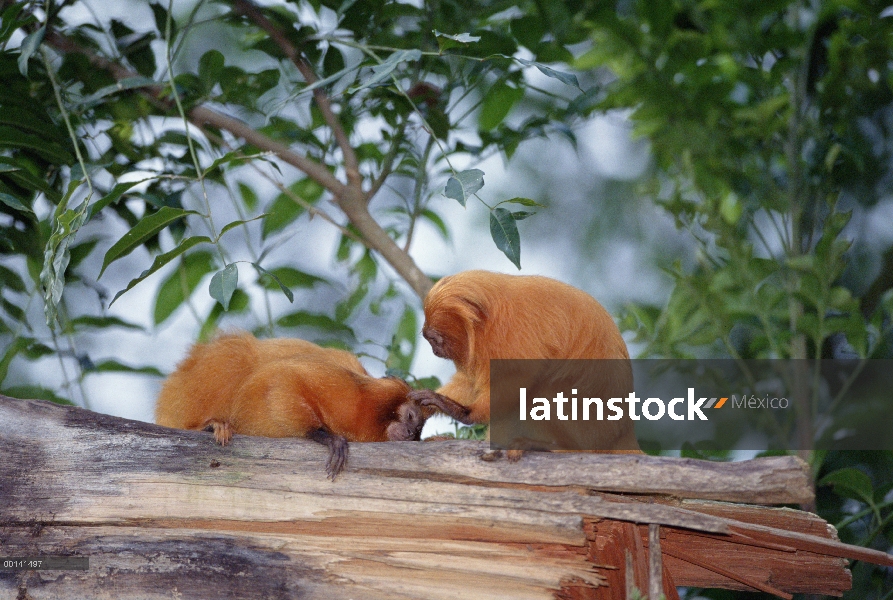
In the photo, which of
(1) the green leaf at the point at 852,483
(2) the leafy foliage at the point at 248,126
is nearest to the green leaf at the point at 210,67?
(2) the leafy foliage at the point at 248,126

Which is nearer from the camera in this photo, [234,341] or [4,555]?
[4,555]

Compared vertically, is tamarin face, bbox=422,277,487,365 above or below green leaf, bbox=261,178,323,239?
below

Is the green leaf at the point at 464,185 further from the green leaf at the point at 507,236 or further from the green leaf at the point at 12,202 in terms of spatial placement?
the green leaf at the point at 12,202

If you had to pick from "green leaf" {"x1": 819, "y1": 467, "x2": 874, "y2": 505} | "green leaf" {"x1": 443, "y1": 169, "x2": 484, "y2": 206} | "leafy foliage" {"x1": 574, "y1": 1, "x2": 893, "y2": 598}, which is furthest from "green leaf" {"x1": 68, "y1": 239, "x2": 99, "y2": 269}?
"green leaf" {"x1": 819, "y1": 467, "x2": 874, "y2": 505}

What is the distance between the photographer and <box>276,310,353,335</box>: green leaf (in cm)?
278

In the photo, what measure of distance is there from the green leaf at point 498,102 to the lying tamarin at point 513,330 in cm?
94

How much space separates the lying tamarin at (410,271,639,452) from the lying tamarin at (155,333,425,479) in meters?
0.12

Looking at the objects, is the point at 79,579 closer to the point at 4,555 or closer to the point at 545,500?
the point at 4,555

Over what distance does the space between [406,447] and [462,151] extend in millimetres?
1307

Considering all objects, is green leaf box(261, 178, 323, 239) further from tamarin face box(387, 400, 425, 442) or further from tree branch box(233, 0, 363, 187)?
tamarin face box(387, 400, 425, 442)

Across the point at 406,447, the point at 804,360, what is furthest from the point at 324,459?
the point at 804,360

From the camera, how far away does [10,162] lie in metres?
2.26

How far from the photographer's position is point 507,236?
1769 mm

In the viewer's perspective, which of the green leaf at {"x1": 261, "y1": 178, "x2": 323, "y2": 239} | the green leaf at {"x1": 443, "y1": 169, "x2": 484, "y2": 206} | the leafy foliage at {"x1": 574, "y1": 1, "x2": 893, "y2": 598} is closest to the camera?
the green leaf at {"x1": 443, "y1": 169, "x2": 484, "y2": 206}
